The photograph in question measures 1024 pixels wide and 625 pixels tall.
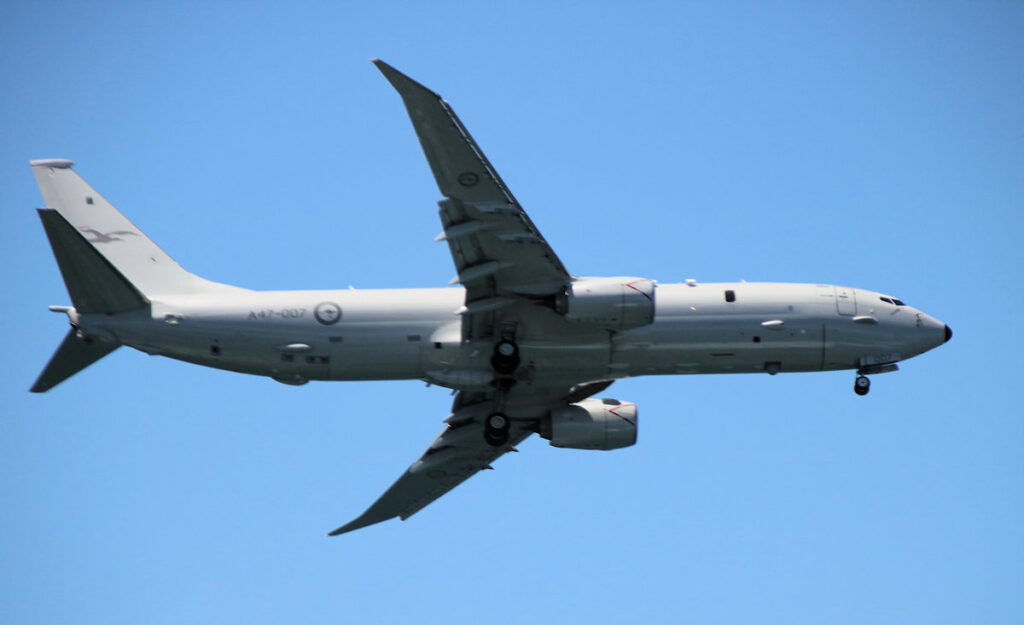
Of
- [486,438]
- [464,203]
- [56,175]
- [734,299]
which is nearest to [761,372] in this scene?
[734,299]

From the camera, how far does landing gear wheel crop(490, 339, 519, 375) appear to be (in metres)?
44.8

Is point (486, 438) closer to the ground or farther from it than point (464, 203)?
closer to the ground

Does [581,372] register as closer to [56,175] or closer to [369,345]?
[369,345]

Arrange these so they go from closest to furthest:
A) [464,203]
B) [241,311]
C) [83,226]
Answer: [464,203] → [241,311] → [83,226]

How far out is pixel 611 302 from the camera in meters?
43.1

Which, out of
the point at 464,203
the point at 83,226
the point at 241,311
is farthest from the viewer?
the point at 83,226

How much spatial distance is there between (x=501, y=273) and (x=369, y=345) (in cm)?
509

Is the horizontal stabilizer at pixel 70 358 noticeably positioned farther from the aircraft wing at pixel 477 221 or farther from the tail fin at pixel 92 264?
the aircraft wing at pixel 477 221

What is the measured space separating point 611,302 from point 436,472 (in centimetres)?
1276

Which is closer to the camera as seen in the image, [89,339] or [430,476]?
[89,339]

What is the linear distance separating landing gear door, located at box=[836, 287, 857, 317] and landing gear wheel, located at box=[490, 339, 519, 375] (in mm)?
11506

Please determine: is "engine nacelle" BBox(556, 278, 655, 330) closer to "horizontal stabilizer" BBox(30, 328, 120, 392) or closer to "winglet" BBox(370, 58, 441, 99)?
"winglet" BBox(370, 58, 441, 99)

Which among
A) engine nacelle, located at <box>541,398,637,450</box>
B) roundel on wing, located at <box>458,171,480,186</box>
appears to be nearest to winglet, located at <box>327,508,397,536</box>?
engine nacelle, located at <box>541,398,637,450</box>

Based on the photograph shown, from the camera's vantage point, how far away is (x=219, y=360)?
44875 mm
